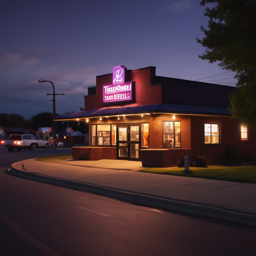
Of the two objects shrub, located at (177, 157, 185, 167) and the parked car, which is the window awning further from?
the parked car

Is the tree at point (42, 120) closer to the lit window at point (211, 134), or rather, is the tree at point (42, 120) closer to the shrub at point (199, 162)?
the lit window at point (211, 134)

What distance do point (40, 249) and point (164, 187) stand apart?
19.3 feet

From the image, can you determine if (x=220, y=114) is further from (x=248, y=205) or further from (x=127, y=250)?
(x=127, y=250)

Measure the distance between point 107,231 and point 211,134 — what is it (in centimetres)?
1486

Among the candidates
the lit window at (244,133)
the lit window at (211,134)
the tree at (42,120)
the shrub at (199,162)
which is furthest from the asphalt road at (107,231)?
the tree at (42,120)

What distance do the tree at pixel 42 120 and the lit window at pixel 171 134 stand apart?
79077mm

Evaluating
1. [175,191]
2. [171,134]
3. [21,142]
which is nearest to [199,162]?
[171,134]

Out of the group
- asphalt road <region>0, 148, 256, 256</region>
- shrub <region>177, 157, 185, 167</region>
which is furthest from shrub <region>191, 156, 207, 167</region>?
asphalt road <region>0, 148, 256, 256</region>

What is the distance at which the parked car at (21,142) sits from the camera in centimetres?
3478

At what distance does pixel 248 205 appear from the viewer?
24.5ft

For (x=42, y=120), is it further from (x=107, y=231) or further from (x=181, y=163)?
(x=107, y=231)

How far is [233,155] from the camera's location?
19609mm

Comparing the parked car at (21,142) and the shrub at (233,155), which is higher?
the parked car at (21,142)

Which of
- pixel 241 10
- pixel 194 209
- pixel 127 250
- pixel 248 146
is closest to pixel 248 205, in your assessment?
pixel 194 209
